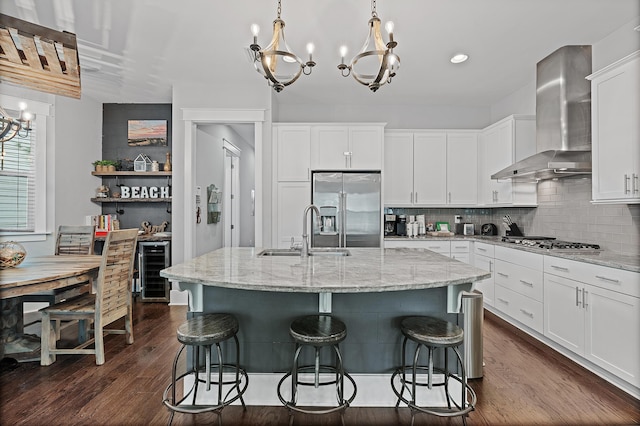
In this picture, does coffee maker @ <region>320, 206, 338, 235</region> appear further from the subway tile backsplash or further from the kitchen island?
the subway tile backsplash

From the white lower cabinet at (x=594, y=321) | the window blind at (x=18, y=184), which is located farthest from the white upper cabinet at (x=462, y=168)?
the window blind at (x=18, y=184)

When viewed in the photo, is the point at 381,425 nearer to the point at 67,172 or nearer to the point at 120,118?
the point at 67,172

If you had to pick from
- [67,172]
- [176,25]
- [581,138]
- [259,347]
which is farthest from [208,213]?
[581,138]

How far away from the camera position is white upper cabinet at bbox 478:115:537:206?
4.12m

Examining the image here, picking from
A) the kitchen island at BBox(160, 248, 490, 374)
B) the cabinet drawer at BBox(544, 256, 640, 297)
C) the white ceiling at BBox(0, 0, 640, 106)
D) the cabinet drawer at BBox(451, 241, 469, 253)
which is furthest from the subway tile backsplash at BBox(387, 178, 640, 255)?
the kitchen island at BBox(160, 248, 490, 374)

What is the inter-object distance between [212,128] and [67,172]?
2.07 metres

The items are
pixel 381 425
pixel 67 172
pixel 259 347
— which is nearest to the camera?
pixel 381 425

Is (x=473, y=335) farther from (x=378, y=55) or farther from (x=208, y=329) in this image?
(x=378, y=55)

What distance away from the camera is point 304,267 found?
81.3 inches

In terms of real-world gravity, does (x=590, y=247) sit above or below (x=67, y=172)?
below

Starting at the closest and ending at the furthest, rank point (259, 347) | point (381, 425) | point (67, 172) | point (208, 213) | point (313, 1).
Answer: point (381, 425)
point (259, 347)
point (313, 1)
point (67, 172)
point (208, 213)

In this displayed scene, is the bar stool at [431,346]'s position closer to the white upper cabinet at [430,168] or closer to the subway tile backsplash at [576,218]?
the subway tile backsplash at [576,218]

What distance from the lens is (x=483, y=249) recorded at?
4258 millimetres

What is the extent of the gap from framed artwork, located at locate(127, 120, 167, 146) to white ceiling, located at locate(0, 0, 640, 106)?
31.1 inches
